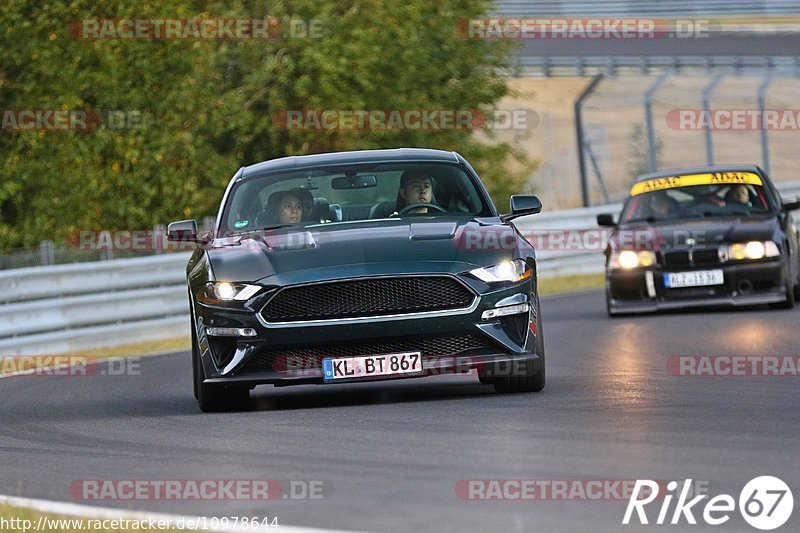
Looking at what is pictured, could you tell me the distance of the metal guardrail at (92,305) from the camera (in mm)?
17688

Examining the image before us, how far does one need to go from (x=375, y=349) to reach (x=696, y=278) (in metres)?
8.15

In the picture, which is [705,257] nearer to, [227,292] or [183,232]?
[183,232]

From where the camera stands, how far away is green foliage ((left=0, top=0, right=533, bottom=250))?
23.8 m

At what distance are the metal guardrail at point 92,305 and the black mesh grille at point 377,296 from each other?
306 inches

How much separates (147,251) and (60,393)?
6960 mm

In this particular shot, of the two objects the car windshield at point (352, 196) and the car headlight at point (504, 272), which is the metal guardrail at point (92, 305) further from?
the car headlight at point (504, 272)

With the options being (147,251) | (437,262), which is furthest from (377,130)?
(437,262)

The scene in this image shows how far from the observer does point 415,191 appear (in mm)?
11398

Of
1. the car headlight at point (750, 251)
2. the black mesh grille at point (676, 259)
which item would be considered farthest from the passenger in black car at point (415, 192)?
the car headlight at point (750, 251)

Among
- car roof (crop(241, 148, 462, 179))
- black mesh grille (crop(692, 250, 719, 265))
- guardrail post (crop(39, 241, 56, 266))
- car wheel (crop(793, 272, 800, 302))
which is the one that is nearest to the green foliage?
guardrail post (crop(39, 241, 56, 266))

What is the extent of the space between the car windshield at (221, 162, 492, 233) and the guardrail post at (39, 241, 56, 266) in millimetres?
7191

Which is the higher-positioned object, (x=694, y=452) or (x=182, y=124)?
(x=182, y=124)

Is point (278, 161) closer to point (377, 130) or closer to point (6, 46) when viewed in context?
point (6, 46)

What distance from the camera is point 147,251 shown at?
20.1 m
